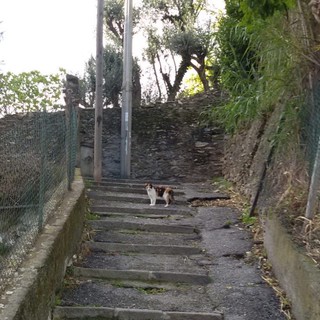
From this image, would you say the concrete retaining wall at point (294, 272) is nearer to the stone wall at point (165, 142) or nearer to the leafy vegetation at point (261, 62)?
the leafy vegetation at point (261, 62)

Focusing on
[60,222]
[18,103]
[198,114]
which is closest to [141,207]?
[60,222]

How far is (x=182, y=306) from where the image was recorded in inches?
153

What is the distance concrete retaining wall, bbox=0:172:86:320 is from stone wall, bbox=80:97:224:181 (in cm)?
549

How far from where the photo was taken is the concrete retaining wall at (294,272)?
310 cm

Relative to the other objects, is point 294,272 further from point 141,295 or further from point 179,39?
point 179,39

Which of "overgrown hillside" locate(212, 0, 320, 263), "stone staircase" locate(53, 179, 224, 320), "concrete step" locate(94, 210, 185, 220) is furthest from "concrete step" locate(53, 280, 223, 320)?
"concrete step" locate(94, 210, 185, 220)

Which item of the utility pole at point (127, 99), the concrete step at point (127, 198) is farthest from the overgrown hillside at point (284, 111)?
the utility pole at point (127, 99)

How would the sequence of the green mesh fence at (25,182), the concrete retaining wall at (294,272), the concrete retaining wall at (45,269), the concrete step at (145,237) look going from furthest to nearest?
the concrete step at (145,237)
the concrete retaining wall at (294,272)
the green mesh fence at (25,182)
the concrete retaining wall at (45,269)

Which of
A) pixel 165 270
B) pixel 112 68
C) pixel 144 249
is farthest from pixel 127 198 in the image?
pixel 112 68

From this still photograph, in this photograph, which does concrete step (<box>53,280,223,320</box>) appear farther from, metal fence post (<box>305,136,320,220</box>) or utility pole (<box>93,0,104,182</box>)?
utility pole (<box>93,0,104,182</box>)

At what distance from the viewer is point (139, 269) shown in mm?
4680

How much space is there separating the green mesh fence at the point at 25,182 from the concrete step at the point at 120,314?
60 centimetres

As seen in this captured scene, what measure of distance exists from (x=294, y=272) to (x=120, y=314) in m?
1.32

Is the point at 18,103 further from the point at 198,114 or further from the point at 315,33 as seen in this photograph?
the point at 315,33
